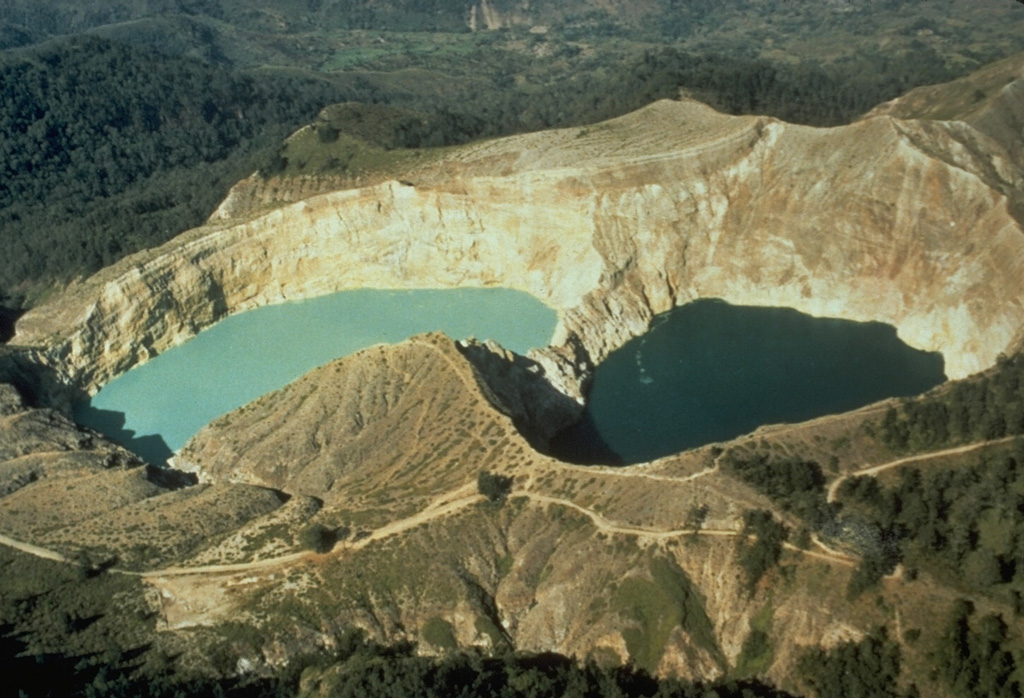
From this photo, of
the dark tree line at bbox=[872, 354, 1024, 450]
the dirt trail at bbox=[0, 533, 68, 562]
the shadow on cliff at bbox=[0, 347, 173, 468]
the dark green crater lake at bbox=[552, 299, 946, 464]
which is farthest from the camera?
the shadow on cliff at bbox=[0, 347, 173, 468]

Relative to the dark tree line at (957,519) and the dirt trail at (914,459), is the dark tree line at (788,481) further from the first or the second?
the dark tree line at (957,519)

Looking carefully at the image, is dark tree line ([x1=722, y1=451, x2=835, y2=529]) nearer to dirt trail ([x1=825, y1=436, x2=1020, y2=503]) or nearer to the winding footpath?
dirt trail ([x1=825, y1=436, x2=1020, y2=503])

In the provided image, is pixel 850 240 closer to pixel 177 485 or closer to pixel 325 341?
pixel 325 341

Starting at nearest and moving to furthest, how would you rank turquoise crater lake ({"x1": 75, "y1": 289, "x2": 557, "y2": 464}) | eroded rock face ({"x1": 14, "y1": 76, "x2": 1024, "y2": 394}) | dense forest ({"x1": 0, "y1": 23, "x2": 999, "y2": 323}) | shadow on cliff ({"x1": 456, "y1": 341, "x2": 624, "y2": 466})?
1. shadow on cliff ({"x1": 456, "y1": 341, "x2": 624, "y2": 466})
2. eroded rock face ({"x1": 14, "y1": 76, "x2": 1024, "y2": 394})
3. turquoise crater lake ({"x1": 75, "y1": 289, "x2": 557, "y2": 464})
4. dense forest ({"x1": 0, "y1": 23, "x2": 999, "y2": 323})

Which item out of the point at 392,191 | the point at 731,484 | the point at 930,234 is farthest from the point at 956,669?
the point at 392,191

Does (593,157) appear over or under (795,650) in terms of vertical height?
over

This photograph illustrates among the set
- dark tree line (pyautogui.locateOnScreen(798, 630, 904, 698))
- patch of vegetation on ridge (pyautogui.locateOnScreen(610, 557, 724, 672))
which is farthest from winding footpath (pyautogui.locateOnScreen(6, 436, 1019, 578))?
dark tree line (pyautogui.locateOnScreen(798, 630, 904, 698))

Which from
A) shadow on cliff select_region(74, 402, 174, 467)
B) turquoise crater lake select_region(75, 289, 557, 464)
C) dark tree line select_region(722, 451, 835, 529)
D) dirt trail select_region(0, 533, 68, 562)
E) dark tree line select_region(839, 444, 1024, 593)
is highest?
dark tree line select_region(722, 451, 835, 529)
